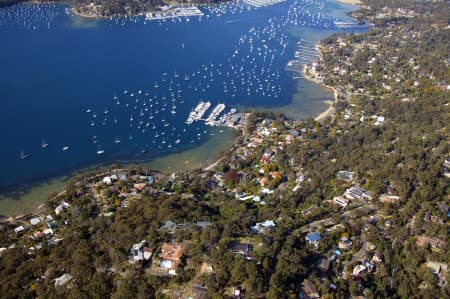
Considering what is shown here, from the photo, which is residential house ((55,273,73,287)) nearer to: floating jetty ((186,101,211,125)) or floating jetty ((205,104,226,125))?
floating jetty ((186,101,211,125))

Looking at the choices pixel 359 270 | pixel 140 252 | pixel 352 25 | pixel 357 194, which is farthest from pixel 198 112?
pixel 352 25

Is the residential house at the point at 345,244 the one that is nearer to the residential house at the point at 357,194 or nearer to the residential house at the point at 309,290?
the residential house at the point at 309,290

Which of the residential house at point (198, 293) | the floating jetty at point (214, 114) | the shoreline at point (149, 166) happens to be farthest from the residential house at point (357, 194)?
the floating jetty at point (214, 114)

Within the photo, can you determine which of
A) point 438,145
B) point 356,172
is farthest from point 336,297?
point 438,145

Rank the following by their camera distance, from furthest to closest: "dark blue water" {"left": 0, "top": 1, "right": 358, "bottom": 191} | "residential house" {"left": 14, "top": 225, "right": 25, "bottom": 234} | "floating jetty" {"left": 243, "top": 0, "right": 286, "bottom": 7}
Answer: "floating jetty" {"left": 243, "top": 0, "right": 286, "bottom": 7} → "dark blue water" {"left": 0, "top": 1, "right": 358, "bottom": 191} → "residential house" {"left": 14, "top": 225, "right": 25, "bottom": 234}

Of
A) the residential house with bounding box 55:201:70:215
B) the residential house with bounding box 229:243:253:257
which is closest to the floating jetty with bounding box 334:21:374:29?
the residential house with bounding box 55:201:70:215

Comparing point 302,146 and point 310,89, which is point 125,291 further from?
point 310,89
